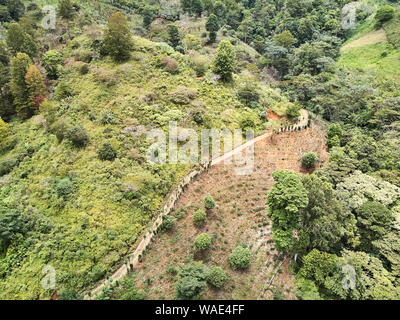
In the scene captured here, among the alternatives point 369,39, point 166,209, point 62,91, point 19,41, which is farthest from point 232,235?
point 369,39

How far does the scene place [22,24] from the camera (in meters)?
39.4

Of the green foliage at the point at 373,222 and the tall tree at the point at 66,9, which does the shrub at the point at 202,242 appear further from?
the tall tree at the point at 66,9

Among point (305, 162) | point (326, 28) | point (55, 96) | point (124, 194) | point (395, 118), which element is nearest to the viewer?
point (124, 194)

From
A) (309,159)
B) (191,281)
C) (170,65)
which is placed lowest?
(191,281)

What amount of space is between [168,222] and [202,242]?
380 centimetres

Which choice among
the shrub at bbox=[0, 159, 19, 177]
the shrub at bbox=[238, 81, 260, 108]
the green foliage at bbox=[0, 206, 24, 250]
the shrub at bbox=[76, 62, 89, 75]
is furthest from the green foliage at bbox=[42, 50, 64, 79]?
the shrub at bbox=[238, 81, 260, 108]

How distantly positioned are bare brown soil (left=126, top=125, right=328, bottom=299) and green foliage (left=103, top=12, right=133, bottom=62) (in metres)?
23.0

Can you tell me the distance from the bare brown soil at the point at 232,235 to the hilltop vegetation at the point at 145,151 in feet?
3.69

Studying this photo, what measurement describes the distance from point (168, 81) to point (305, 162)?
21439 mm

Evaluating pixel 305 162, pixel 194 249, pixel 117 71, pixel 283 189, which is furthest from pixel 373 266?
pixel 117 71

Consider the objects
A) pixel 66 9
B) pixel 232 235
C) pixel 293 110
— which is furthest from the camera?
pixel 66 9

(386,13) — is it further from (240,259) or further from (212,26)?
(240,259)

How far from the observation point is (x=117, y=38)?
3584cm

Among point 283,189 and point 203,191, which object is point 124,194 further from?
point 283,189
